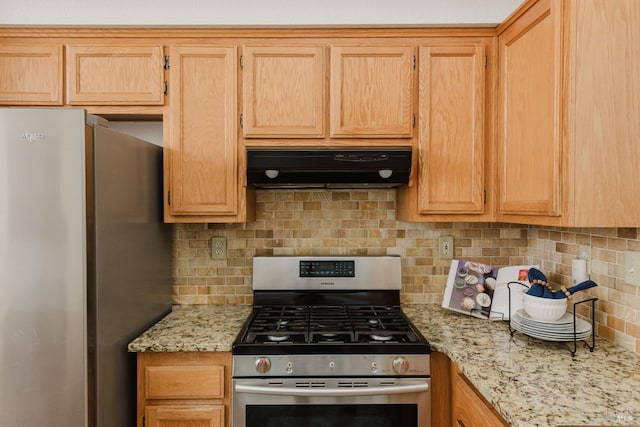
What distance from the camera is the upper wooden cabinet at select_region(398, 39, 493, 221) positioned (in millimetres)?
1956

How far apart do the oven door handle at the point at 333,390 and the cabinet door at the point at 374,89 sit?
3.62ft

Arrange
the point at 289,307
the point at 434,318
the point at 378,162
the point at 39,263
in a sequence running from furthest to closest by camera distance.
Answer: the point at 289,307 → the point at 434,318 → the point at 378,162 → the point at 39,263

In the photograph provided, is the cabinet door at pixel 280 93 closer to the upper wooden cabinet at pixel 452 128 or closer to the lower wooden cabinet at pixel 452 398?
the upper wooden cabinet at pixel 452 128

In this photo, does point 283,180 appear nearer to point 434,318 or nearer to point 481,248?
point 434,318

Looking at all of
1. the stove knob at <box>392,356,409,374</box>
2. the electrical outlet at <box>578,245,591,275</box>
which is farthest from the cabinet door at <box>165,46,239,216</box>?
the electrical outlet at <box>578,245,591,275</box>

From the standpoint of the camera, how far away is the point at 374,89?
6.41ft

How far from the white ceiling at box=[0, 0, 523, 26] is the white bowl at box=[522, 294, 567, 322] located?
50.1 inches

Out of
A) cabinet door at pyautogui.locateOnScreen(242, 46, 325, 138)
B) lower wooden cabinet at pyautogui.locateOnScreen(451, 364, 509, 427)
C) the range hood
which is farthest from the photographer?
cabinet door at pyautogui.locateOnScreen(242, 46, 325, 138)

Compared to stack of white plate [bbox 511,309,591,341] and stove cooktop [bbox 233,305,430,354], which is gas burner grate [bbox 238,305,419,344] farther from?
stack of white plate [bbox 511,309,591,341]

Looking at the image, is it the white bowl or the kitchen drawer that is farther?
the kitchen drawer

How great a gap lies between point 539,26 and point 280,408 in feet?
5.85

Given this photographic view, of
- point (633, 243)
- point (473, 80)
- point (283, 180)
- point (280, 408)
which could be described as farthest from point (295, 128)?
point (633, 243)

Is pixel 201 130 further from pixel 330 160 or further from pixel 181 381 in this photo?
pixel 181 381

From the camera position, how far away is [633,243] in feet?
4.92
